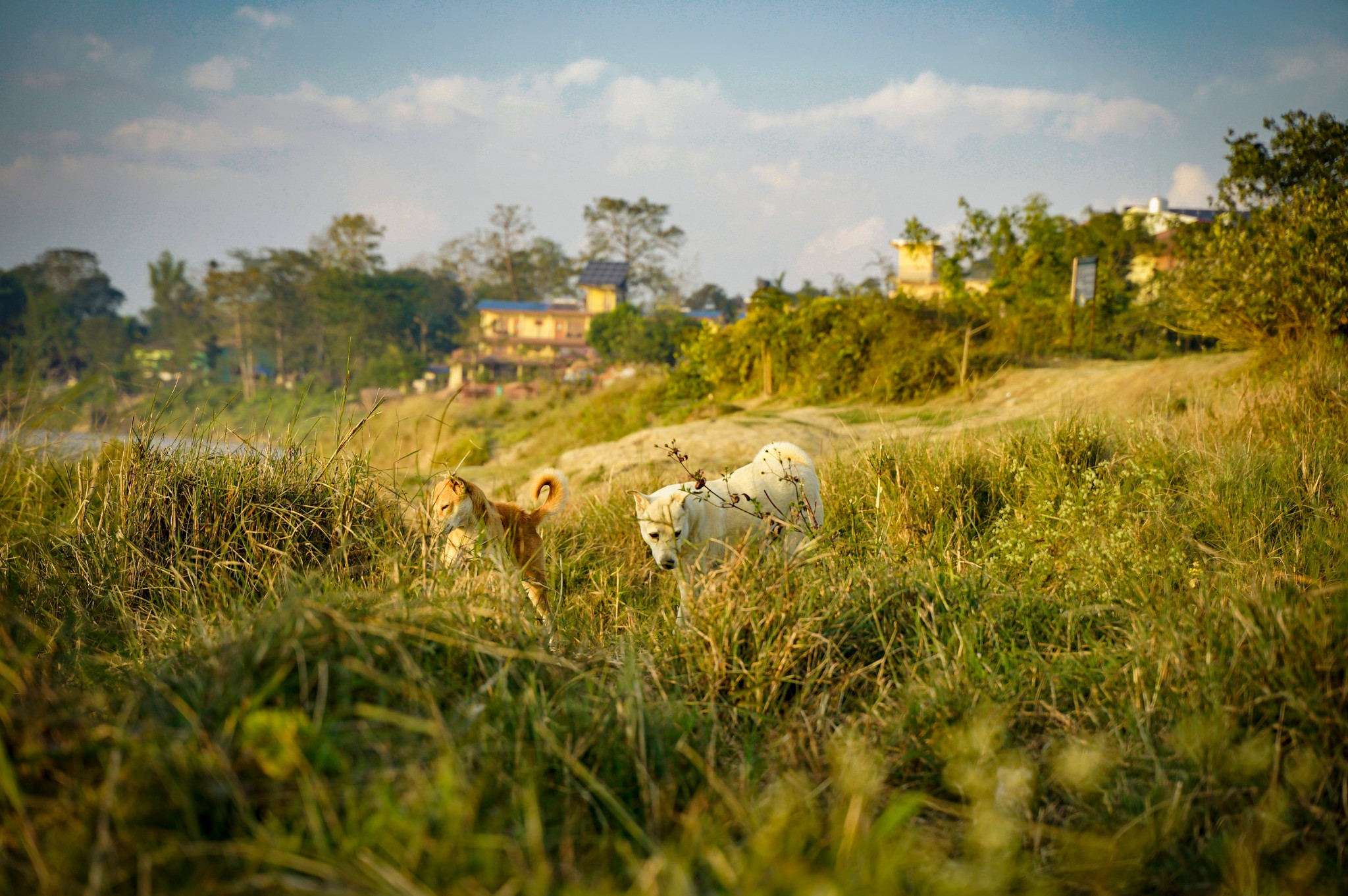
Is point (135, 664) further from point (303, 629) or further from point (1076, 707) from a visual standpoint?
point (1076, 707)

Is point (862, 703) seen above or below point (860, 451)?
below

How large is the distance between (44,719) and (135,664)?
117cm

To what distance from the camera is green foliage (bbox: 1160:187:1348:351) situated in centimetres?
768

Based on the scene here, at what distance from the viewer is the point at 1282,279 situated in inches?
314

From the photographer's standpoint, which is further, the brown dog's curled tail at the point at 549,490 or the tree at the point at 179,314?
the tree at the point at 179,314

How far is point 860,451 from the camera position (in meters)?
5.45

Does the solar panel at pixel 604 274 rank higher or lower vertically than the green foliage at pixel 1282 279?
higher

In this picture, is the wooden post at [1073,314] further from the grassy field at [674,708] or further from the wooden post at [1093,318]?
the grassy field at [674,708]

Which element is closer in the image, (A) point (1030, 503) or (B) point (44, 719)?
(B) point (44, 719)

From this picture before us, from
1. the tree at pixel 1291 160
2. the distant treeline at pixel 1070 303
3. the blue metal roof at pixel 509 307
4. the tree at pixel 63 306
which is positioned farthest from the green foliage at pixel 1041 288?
the tree at pixel 63 306

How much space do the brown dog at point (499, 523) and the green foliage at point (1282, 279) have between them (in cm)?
763

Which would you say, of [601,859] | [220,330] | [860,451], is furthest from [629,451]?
[220,330]

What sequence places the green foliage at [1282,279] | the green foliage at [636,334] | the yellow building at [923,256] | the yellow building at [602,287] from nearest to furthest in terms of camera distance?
the green foliage at [1282,279] → the yellow building at [923,256] → the green foliage at [636,334] → the yellow building at [602,287]

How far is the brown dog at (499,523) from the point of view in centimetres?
343
